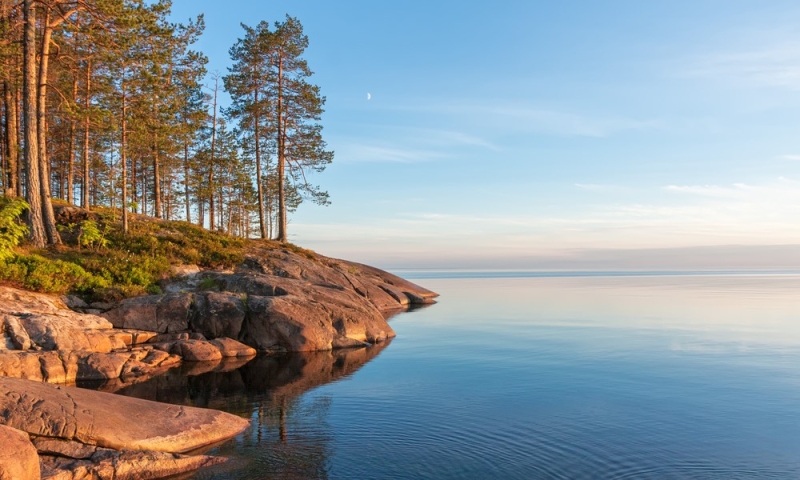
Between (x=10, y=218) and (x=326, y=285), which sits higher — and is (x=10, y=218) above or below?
above

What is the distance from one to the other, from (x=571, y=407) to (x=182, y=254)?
2120 centimetres

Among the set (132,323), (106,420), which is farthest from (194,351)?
(106,420)

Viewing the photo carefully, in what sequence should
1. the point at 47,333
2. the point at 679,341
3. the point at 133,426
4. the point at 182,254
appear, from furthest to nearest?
1. the point at 182,254
2. the point at 679,341
3. the point at 47,333
4. the point at 133,426

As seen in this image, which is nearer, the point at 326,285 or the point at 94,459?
the point at 94,459

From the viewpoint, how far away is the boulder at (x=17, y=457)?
7258mm

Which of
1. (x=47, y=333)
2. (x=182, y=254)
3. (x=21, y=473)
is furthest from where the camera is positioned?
(x=182, y=254)

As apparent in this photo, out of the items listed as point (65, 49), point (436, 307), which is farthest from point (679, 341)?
point (65, 49)

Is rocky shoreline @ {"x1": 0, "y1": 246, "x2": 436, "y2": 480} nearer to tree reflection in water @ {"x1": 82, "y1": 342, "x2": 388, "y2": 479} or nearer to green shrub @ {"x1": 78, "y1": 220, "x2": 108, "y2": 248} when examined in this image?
tree reflection in water @ {"x1": 82, "y1": 342, "x2": 388, "y2": 479}

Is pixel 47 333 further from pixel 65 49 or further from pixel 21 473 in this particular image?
pixel 65 49

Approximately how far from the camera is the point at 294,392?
14281mm

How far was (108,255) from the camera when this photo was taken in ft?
79.6

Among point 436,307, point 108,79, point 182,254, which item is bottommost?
point 436,307

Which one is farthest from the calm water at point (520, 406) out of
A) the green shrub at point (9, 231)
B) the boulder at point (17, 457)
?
the green shrub at point (9, 231)

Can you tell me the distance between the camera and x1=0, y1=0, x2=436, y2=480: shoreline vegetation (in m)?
9.27
